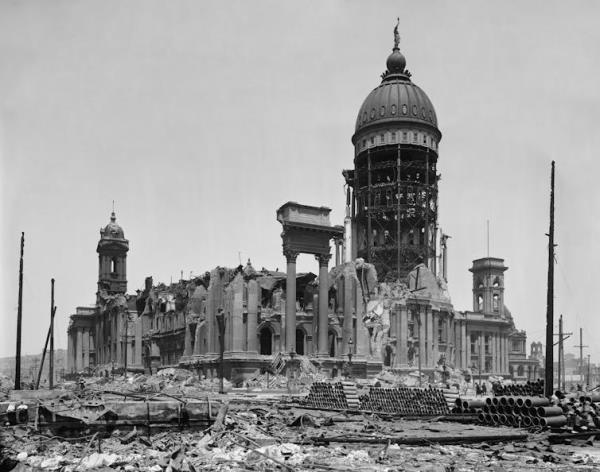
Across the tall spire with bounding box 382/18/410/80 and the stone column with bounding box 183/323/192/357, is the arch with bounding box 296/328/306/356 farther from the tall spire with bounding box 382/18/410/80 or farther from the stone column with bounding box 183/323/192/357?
the tall spire with bounding box 382/18/410/80

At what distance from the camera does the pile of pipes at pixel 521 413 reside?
2408cm

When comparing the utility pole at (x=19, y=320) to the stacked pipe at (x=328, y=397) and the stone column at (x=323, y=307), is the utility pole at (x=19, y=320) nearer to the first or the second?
the stacked pipe at (x=328, y=397)

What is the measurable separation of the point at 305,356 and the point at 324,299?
5.15 meters

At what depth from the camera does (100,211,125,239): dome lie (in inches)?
4341

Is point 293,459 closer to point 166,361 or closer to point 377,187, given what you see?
point 166,361

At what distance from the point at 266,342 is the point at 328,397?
110 ft

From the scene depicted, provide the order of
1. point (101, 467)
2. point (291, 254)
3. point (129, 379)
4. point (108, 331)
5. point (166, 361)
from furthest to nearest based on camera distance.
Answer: point (108, 331)
point (166, 361)
point (129, 379)
point (291, 254)
point (101, 467)

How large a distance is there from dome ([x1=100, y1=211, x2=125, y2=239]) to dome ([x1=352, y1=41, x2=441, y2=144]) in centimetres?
3589

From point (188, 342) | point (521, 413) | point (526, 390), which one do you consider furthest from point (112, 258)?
point (521, 413)

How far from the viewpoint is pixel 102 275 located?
109 metres

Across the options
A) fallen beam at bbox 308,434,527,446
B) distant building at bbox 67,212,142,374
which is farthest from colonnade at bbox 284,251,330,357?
fallen beam at bbox 308,434,527,446

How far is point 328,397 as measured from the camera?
36219 millimetres

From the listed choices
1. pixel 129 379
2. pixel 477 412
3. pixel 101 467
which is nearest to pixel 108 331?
pixel 129 379

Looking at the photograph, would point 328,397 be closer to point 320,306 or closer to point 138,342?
point 320,306
